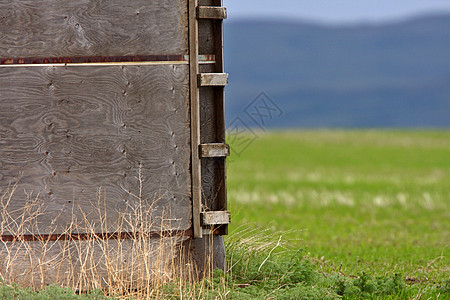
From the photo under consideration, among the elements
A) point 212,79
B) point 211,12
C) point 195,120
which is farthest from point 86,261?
point 211,12

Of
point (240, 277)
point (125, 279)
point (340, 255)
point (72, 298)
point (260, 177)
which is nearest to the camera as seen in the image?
point (72, 298)

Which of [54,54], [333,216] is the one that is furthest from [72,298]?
[333,216]

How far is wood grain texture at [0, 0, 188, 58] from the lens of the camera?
7141 millimetres

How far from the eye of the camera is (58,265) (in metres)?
7.15

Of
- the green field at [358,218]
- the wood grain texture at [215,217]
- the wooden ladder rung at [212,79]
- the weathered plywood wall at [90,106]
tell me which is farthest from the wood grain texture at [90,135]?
the green field at [358,218]

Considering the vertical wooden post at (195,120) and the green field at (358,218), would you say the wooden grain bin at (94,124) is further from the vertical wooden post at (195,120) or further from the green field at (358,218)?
the green field at (358,218)

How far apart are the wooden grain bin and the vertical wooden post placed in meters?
0.01

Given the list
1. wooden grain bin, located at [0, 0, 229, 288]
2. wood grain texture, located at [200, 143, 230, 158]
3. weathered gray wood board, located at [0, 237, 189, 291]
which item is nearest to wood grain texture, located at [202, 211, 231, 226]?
wooden grain bin, located at [0, 0, 229, 288]

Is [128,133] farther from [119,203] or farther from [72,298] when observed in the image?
[72,298]

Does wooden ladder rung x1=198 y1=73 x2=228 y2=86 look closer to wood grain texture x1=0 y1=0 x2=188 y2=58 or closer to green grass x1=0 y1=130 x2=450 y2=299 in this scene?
wood grain texture x1=0 y1=0 x2=188 y2=58

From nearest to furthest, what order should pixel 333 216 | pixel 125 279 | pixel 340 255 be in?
pixel 125 279
pixel 340 255
pixel 333 216

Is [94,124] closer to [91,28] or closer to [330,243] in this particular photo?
[91,28]

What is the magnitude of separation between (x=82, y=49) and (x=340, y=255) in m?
5.84

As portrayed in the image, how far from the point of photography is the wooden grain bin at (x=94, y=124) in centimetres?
714
